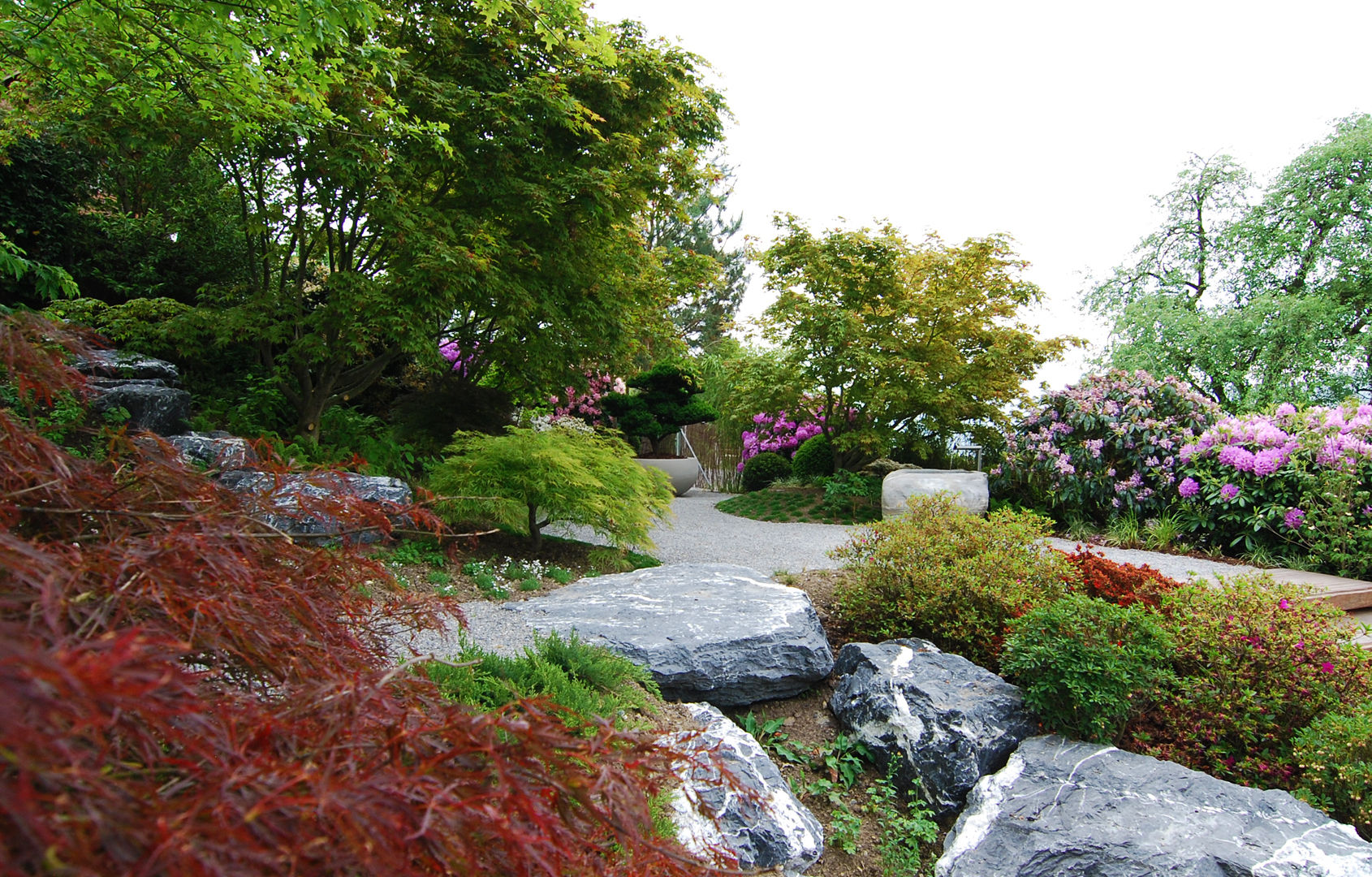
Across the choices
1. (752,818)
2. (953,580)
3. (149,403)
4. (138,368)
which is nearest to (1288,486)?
(953,580)

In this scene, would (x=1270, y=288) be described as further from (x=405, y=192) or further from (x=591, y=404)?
(x=405, y=192)

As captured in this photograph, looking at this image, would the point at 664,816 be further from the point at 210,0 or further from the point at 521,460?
the point at 210,0

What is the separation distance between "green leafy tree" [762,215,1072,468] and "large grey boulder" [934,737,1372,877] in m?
7.46

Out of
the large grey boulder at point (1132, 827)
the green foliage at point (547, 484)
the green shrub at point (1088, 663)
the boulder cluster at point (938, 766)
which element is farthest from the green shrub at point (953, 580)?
the green foliage at point (547, 484)

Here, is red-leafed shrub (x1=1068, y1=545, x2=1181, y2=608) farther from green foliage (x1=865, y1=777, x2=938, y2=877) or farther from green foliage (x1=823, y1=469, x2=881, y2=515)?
green foliage (x1=823, y1=469, x2=881, y2=515)

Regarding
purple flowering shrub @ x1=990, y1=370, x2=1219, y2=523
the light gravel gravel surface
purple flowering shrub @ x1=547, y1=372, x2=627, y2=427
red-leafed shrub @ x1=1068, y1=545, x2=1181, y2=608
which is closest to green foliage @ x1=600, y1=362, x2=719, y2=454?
purple flowering shrub @ x1=547, y1=372, x2=627, y2=427

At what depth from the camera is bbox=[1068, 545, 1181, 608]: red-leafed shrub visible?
4105mm

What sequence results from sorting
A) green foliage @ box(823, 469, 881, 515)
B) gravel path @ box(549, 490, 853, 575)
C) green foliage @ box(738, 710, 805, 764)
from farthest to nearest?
green foliage @ box(823, 469, 881, 515), gravel path @ box(549, 490, 853, 575), green foliage @ box(738, 710, 805, 764)

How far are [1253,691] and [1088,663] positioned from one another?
2.58 ft

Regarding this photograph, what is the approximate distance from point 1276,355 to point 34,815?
61.9 feet

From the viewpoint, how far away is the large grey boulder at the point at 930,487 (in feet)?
27.6

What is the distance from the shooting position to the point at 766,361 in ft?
37.6

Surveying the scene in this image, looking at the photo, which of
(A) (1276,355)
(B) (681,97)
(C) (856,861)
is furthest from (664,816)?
(A) (1276,355)

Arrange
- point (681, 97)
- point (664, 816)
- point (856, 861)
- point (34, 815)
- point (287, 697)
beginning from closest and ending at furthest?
point (34, 815)
point (287, 697)
point (664, 816)
point (856, 861)
point (681, 97)
